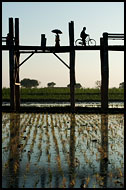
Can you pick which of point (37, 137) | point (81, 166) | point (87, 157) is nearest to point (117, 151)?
point (87, 157)

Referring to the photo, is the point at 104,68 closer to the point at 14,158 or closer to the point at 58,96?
the point at 14,158

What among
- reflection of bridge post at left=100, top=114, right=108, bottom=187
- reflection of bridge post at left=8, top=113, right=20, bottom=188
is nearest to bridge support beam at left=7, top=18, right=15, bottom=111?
reflection of bridge post at left=8, top=113, right=20, bottom=188

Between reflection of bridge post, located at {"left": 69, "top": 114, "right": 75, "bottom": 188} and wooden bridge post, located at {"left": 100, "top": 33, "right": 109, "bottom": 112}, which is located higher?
wooden bridge post, located at {"left": 100, "top": 33, "right": 109, "bottom": 112}

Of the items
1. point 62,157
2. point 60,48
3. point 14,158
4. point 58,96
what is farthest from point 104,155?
point 58,96

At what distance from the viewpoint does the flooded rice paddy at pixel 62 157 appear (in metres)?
6.57

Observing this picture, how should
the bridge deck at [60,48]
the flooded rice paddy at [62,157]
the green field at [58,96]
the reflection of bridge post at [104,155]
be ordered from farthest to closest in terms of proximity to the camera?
1. the green field at [58,96]
2. the bridge deck at [60,48]
3. the reflection of bridge post at [104,155]
4. the flooded rice paddy at [62,157]

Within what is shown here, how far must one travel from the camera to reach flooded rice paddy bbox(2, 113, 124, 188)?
6.57 meters

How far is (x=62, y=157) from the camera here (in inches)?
339

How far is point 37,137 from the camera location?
465 inches

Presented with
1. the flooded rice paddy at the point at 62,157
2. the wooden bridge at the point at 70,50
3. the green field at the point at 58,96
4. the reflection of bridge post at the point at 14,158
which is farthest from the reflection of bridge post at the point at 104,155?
the green field at the point at 58,96

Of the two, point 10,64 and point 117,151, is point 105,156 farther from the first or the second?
point 10,64

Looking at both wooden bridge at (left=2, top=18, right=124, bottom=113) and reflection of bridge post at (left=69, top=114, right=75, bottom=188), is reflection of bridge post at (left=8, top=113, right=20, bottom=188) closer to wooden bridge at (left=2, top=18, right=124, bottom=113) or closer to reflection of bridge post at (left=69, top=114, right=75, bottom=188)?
reflection of bridge post at (left=69, top=114, right=75, bottom=188)

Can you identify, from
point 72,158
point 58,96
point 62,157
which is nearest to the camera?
point 72,158

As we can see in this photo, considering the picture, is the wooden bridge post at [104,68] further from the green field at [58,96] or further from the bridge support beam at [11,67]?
the green field at [58,96]
